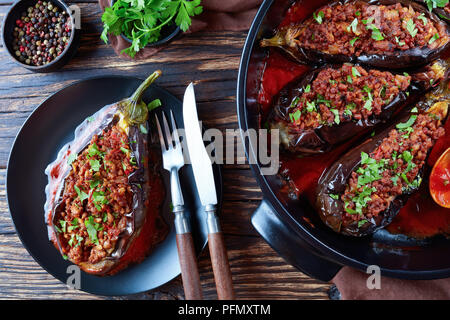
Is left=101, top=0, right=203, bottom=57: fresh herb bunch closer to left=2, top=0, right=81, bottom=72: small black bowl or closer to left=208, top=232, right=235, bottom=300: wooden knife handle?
left=2, top=0, right=81, bottom=72: small black bowl

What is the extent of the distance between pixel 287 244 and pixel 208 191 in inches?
18.8

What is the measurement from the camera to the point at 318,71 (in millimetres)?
2207

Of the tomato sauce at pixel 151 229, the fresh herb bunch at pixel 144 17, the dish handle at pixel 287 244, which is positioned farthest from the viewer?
the tomato sauce at pixel 151 229

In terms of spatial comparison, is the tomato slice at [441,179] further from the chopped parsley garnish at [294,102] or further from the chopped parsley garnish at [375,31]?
the chopped parsley garnish at [294,102]

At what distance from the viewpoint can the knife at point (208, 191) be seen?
2111 mm

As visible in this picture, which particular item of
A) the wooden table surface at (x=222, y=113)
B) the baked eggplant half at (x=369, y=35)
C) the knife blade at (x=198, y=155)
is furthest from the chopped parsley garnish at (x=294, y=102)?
the knife blade at (x=198, y=155)

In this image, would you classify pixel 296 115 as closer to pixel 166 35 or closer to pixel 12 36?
pixel 166 35

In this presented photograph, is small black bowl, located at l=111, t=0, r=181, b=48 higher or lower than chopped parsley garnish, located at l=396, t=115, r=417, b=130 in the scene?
higher

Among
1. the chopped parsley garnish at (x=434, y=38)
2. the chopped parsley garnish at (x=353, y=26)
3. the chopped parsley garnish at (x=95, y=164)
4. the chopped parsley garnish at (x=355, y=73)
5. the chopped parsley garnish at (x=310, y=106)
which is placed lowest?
the chopped parsley garnish at (x=95, y=164)

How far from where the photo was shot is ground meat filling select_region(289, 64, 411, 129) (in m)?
2.13

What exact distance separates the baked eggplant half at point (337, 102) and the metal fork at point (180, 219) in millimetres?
535

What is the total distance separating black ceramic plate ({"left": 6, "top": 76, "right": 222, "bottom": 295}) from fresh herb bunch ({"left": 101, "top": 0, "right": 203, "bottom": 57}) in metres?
0.24

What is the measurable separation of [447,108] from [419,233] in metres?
0.66

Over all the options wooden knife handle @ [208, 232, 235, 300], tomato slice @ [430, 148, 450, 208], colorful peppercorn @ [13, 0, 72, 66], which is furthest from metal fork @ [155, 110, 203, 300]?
tomato slice @ [430, 148, 450, 208]
